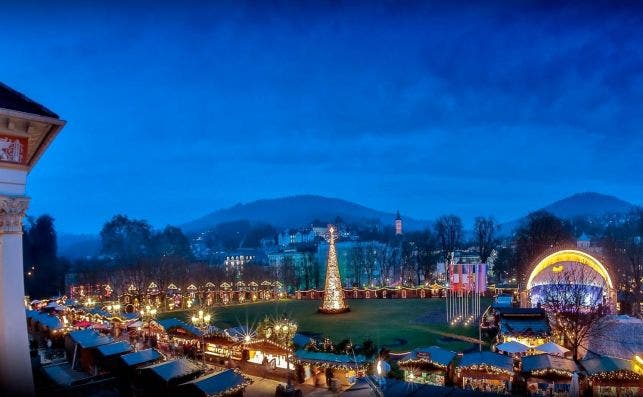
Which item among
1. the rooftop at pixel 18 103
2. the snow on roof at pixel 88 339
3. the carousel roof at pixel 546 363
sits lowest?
the carousel roof at pixel 546 363

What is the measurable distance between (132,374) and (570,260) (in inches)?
1096

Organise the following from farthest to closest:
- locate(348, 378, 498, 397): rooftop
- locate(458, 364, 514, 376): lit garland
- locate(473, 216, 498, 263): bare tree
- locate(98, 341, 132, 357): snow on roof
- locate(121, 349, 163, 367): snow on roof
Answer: locate(473, 216, 498, 263): bare tree → locate(98, 341, 132, 357): snow on roof → locate(121, 349, 163, 367): snow on roof → locate(458, 364, 514, 376): lit garland → locate(348, 378, 498, 397): rooftop

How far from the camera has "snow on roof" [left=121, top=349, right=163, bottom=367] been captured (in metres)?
18.9

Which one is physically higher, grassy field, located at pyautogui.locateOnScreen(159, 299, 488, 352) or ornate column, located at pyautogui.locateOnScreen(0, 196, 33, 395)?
ornate column, located at pyautogui.locateOnScreen(0, 196, 33, 395)

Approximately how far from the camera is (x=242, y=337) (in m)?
23.4

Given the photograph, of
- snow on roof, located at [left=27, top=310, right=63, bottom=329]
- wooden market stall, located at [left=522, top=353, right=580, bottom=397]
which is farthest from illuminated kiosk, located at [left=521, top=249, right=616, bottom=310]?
snow on roof, located at [left=27, top=310, right=63, bottom=329]

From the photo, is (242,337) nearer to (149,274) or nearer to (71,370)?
(71,370)

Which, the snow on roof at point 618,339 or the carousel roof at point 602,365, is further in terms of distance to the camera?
the snow on roof at point 618,339

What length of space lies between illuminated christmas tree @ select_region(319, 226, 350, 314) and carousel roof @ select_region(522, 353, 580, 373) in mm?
18931

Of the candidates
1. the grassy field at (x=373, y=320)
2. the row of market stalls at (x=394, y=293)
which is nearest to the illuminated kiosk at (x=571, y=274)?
the grassy field at (x=373, y=320)

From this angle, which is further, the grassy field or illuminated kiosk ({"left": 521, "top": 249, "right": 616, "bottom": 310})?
illuminated kiosk ({"left": 521, "top": 249, "right": 616, "bottom": 310})

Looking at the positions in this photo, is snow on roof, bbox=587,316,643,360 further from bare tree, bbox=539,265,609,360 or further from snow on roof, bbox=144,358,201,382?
snow on roof, bbox=144,358,201,382

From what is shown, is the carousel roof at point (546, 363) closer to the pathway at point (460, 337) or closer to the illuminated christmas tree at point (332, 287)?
the pathway at point (460, 337)

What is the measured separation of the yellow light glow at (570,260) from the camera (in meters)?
29.6
